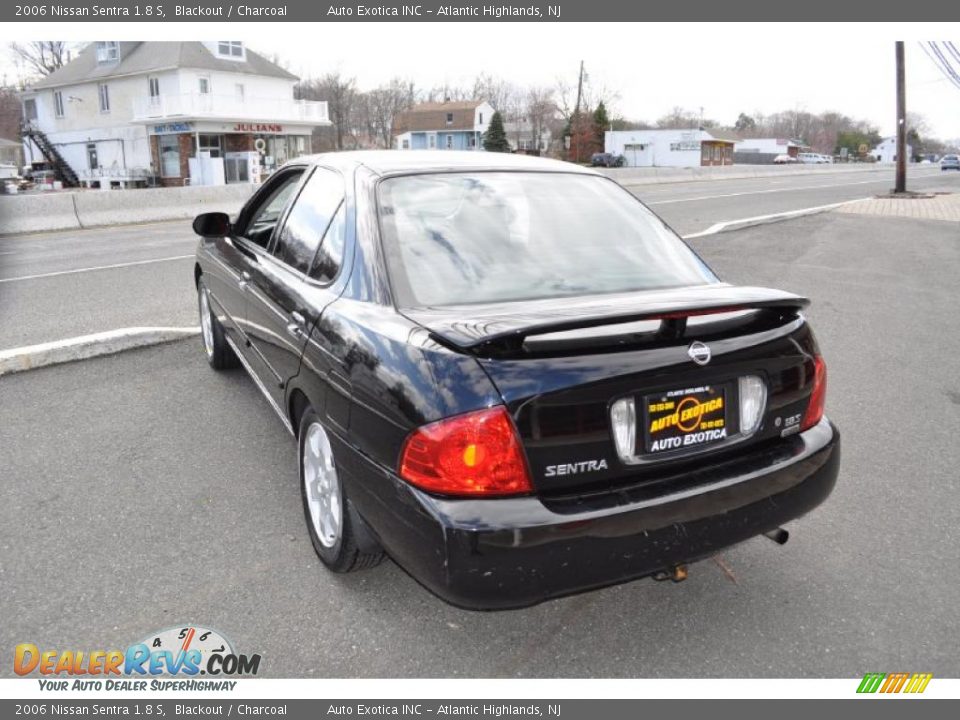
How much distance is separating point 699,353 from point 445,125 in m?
85.7

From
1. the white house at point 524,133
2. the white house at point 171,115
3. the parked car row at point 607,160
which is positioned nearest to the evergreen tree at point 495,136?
the parked car row at point 607,160

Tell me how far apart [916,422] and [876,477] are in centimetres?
104

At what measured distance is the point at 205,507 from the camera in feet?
11.5

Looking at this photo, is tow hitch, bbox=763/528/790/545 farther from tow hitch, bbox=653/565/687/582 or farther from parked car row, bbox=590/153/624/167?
parked car row, bbox=590/153/624/167

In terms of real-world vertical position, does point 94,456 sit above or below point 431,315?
below

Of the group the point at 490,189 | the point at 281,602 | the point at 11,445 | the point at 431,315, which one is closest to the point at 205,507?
the point at 281,602

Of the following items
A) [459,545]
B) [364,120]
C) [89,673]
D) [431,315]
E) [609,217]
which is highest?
[364,120]

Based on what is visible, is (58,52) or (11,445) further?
(58,52)

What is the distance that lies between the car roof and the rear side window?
101 mm

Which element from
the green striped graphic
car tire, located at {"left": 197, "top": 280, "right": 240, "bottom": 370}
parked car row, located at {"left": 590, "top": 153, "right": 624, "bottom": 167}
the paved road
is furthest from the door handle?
parked car row, located at {"left": 590, "top": 153, "right": 624, "bottom": 167}

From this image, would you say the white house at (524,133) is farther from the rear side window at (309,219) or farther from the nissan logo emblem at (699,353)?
the nissan logo emblem at (699,353)

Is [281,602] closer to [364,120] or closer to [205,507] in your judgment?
[205,507]

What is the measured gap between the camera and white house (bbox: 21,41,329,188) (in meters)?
41.5

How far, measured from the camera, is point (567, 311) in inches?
94.7
